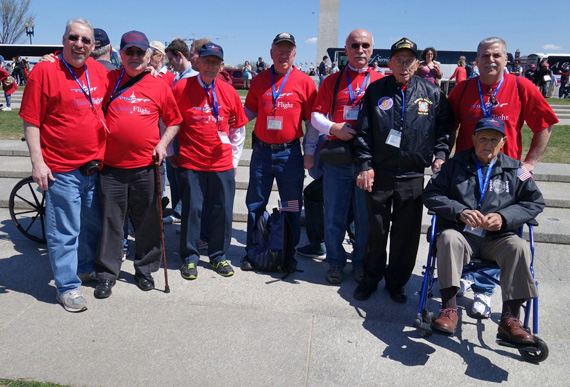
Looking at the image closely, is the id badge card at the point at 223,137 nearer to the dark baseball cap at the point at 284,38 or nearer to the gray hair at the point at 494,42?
the dark baseball cap at the point at 284,38

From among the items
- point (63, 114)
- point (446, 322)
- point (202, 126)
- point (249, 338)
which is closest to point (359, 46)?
point (202, 126)

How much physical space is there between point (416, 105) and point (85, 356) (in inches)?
115

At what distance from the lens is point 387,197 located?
12.2ft

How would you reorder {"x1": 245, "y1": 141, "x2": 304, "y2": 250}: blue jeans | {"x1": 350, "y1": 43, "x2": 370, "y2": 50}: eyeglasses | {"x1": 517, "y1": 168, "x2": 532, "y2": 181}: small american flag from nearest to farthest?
1. {"x1": 517, "y1": 168, "x2": 532, "y2": 181}: small american flag
2. {"x1": 350, "y1": 43, "x2": 370, "y2": 50}: eyeglasses
3. {"x1": 245, "y1": 141, "x2": 304, "y2": 250}: blue jeans

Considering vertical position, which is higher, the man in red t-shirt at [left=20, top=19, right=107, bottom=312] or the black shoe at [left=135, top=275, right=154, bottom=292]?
the man in red t-shirt at [left=20, top=19, right=107, bottom=312]

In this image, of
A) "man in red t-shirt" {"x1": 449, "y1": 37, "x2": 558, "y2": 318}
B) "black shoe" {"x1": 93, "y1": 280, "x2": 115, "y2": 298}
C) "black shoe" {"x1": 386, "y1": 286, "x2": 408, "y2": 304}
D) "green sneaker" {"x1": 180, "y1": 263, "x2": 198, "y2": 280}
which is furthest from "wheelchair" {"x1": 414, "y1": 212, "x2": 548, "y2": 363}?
"black shoe" {"x1": 93, "y1": 280, "x2": 115, "y2": 298}

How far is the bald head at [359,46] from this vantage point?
383 cm

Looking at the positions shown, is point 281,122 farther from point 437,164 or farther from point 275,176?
point 437,164

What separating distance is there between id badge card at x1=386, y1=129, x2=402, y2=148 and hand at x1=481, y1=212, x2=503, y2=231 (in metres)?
0.84

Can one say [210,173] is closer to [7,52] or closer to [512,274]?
[512,274]

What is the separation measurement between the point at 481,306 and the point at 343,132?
5.86ft

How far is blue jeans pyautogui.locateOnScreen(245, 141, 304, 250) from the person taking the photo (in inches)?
170

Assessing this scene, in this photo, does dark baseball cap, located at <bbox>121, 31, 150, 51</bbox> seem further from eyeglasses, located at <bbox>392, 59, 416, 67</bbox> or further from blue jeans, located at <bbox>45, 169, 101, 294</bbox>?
eyeglasses, located at <bbox>392, 59, 416, 67</bbox>

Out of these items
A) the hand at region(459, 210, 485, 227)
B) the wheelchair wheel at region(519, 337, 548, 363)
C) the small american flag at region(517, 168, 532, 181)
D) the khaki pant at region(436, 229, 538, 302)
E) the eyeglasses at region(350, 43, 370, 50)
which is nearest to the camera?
the wheelchair wheel at region(519, 337, 548, 363)
